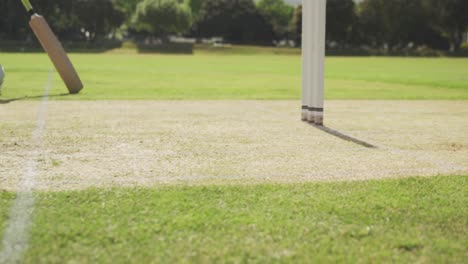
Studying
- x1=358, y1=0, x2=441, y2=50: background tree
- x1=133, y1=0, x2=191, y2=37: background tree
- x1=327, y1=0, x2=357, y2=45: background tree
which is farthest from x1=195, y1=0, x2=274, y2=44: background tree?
x1=358, y1=0, x2=441, y2=50: background tree

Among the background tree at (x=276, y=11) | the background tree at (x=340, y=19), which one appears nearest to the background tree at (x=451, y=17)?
the background tree at (x=340, y=19)

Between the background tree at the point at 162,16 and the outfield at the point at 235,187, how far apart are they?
93357 millimetres

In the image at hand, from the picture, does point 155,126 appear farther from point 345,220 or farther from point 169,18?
point 169,18

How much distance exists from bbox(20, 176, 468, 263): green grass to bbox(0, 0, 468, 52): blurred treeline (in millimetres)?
91871

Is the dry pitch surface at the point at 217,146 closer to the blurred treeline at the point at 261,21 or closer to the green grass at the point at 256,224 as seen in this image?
the green grass at the point at 256,224

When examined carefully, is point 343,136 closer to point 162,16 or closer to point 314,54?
point 314,54

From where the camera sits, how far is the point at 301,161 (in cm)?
593

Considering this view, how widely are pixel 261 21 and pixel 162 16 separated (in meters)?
26.1

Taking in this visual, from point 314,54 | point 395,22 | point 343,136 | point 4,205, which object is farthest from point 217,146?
point 395,22

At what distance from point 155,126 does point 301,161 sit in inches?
135

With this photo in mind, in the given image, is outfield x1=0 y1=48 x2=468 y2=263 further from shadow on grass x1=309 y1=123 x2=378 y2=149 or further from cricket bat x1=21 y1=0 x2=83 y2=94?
cricket bat x1=21 y1=0 x2=83 y2=94

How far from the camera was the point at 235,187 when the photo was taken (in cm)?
465

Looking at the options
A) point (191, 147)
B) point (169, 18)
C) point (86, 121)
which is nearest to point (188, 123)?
point (86, 121)

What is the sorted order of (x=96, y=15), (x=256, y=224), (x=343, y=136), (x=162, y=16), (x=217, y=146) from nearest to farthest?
(x=256, y=224) < (x=217, y=146) < (x=343, y=136) < (x=96, y=15) < (x=162, y=16)
